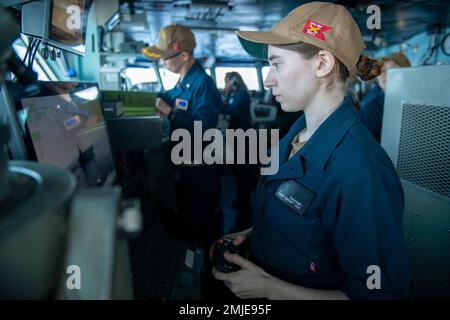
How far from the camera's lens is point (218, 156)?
229 centimetres

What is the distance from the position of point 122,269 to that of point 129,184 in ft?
2.75

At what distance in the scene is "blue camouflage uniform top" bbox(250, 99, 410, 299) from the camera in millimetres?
768

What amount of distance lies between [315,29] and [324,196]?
1.57 feet

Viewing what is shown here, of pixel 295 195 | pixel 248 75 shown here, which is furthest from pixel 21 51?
pixel 248 75

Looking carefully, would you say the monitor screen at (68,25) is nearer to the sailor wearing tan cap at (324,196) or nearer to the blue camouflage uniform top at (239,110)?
the sailor wearing tan cap at (324,196)

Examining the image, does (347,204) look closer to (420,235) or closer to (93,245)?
(93,245)

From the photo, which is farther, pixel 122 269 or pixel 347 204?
pixel 347 204

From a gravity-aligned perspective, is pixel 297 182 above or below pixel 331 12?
below

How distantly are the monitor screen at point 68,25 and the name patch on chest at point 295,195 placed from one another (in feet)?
2.90

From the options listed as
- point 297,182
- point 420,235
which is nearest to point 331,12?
point 297,182

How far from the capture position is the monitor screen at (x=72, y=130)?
2.79 ft

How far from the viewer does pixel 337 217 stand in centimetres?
84

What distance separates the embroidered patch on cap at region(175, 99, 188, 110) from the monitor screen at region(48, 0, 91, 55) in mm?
970

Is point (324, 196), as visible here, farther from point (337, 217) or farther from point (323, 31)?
point (323, 31)
